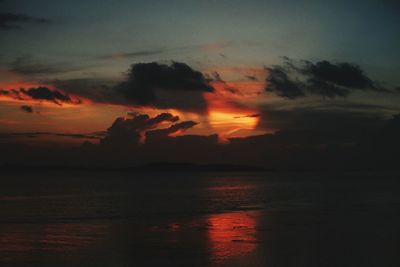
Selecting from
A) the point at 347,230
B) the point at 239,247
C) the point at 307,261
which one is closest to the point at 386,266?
the point at 307,261

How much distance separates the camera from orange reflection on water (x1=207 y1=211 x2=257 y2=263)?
2497 cm

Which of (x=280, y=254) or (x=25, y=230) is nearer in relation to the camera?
(x=280, y=254)

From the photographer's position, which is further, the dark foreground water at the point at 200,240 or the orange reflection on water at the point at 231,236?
the orange reflection on water at the point at 231,236

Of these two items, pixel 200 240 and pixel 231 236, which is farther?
pixel 231 236

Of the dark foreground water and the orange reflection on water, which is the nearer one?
the dark foreground water

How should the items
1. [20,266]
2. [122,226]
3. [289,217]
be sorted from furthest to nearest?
[289,217] < [122,226] < [20,266]

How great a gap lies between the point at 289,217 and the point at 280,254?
20.7 m

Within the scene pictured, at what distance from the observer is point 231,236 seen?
31.3 m

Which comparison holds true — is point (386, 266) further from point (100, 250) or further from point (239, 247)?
point (100, 250)

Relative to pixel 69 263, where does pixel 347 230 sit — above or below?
below

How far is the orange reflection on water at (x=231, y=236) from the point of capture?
25.0m

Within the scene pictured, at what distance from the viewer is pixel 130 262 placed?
22.9m

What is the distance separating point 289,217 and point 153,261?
24447 millimetres

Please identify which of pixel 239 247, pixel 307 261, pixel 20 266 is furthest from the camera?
pixel 239 247
